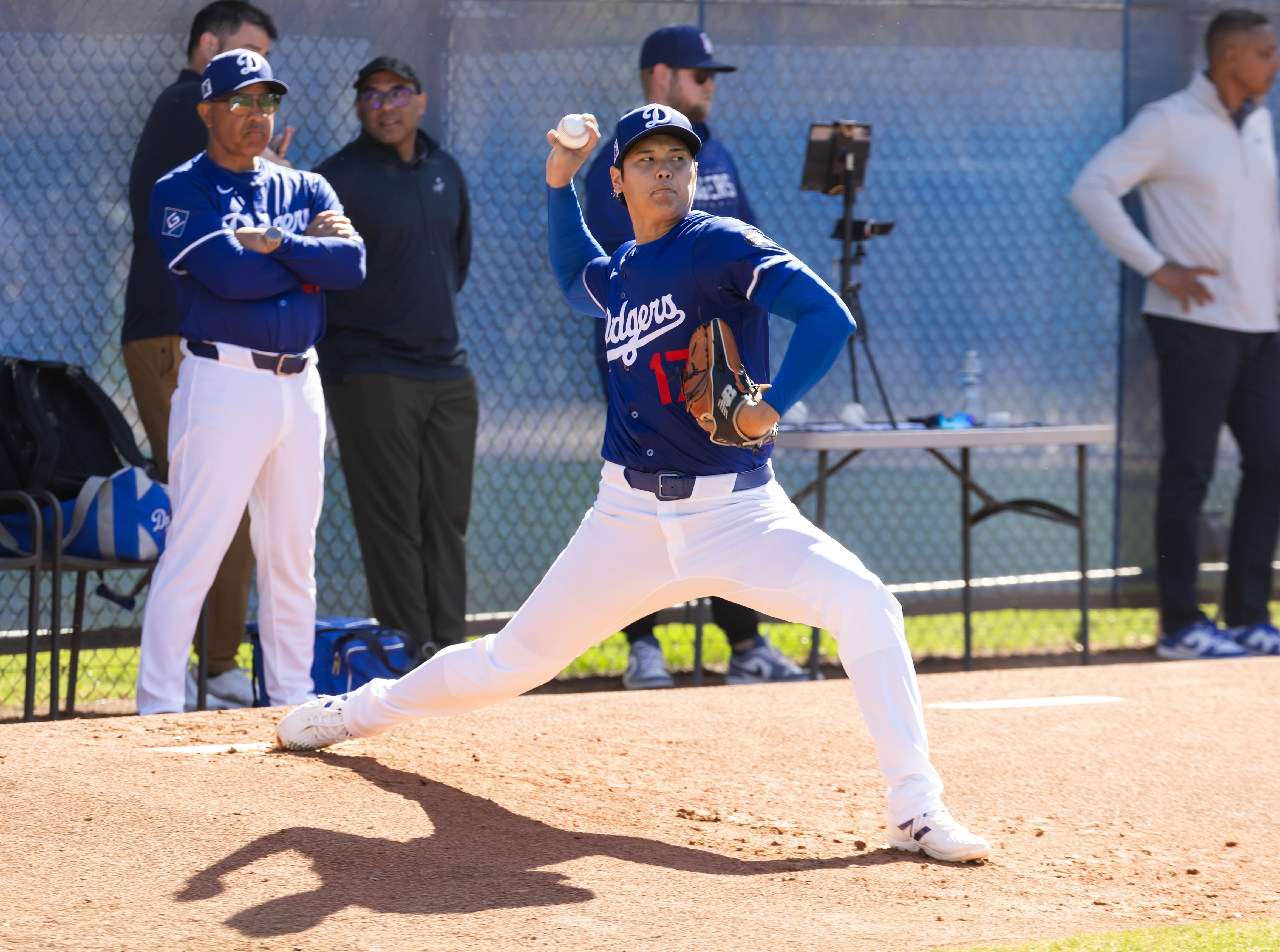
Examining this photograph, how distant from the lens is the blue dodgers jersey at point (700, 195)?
21.5 ft

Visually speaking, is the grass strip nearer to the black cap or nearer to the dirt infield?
the dirt infield

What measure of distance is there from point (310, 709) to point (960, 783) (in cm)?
199

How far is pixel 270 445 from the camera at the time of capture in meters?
5.46

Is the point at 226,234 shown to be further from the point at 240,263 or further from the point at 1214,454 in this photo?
the point at 1214,454

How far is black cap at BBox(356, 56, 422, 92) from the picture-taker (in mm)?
6387

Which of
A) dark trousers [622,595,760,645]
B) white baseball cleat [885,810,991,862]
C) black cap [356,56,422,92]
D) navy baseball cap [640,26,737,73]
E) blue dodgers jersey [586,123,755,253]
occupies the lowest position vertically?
white baseball cleat [885,810,991,862]

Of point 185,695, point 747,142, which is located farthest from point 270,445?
point 747,142

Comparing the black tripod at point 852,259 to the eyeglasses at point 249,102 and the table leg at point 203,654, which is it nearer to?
the eyeglasses at point 249,102

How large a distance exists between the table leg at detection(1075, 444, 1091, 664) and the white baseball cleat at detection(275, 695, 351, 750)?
13.2 feet

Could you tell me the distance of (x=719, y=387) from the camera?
3.64m

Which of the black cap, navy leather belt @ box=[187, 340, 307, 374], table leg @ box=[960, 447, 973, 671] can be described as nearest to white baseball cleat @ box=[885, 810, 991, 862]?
navy leather belt @ box=[187, 340, 307, 374]

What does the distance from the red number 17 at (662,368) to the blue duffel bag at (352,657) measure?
2313mm

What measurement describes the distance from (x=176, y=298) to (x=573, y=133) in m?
2.38

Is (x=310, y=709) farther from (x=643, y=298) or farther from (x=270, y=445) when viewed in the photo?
(x=643, y=298)
